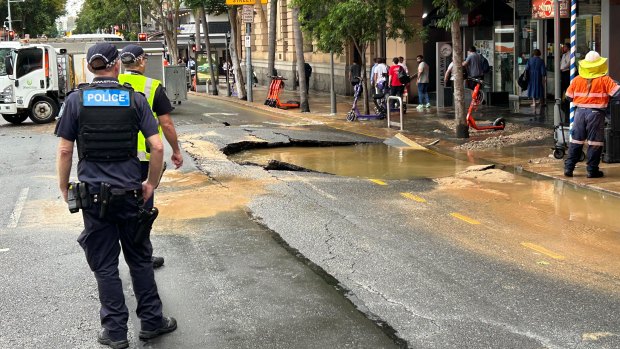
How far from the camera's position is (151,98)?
6.53m

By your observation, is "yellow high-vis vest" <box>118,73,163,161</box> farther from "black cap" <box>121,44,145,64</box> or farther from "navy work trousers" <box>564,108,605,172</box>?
"navy work trousers" <box>564,108,605,172</box>

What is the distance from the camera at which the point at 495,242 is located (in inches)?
327

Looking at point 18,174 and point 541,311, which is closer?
point 541,311

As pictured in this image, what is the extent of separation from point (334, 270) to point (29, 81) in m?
19.6

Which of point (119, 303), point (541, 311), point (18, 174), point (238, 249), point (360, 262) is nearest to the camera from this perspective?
point (119, 303)

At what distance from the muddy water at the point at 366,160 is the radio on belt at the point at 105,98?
8.14 m

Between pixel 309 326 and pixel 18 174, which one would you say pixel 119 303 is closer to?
pixel 309 326

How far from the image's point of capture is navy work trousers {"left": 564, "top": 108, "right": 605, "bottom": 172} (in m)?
11.8

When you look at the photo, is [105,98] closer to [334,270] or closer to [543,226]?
[334,270]

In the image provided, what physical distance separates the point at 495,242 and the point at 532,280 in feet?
4.71

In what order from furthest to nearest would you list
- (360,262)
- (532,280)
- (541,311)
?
(360,262), (532,280), (541,311)

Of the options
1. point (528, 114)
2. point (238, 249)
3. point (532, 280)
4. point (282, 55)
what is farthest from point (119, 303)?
point (282, 55)

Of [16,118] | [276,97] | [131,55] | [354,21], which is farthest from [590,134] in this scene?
[276,97]

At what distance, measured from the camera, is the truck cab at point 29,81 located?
2417 cm
